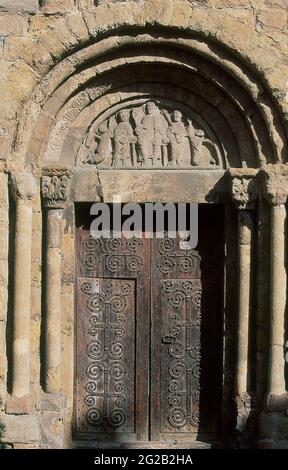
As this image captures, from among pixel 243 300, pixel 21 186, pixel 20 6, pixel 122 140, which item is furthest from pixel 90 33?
pixel 243 300

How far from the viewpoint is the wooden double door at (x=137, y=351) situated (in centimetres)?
676

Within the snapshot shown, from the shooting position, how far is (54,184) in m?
6.36

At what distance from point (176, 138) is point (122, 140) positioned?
0.49 metres

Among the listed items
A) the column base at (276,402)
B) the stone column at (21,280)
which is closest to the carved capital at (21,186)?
the stone column at (21,280)

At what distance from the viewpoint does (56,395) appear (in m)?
6.40

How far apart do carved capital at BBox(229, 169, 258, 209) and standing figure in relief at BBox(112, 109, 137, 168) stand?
0.97m

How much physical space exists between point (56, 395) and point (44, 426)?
0.28 m

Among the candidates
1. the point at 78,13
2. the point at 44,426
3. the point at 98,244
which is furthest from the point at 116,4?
the point at 44,426

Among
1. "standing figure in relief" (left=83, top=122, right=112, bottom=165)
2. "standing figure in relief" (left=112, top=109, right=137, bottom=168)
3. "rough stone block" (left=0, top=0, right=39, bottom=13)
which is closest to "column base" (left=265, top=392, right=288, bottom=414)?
"standing figure in relief" (left=112, top=109, right=137, bottom=168)

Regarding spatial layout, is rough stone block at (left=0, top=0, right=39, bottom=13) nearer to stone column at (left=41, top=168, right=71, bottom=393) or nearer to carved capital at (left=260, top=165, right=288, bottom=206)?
stone column at (left=41, top=168, right=71, bottom=393)

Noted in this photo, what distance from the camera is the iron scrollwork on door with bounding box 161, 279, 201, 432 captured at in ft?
22.2

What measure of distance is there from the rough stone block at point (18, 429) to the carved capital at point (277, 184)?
2.77m

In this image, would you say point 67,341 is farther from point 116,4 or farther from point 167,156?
point 116,4

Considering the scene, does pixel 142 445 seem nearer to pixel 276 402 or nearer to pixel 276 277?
pixel 276 402
